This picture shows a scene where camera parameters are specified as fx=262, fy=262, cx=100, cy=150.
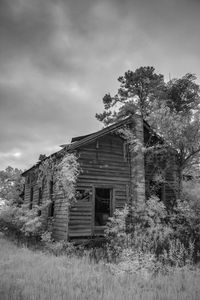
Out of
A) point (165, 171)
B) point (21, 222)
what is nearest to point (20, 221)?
point (21, 222)

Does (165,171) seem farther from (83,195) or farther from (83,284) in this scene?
(83,284)

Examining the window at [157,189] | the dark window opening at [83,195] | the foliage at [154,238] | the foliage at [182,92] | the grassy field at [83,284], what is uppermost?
the foliage at [182,92]

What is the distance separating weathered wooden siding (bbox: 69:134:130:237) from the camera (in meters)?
13.0

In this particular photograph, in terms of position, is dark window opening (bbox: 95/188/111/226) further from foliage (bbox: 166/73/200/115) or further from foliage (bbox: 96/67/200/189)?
foliage (bbox: 166/73/200/115)

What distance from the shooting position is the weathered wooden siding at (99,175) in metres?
13.0

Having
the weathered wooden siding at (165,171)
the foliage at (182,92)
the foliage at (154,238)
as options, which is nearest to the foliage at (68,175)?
the foliage at (154,238)

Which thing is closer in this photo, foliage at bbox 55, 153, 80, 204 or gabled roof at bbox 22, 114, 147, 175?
foliage at bbox 55, 153, 80, 204

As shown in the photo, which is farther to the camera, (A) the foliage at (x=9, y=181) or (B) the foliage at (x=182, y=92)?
(B) the foliage at (x=182, y=92)

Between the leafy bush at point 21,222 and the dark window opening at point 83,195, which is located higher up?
the dark window opening at point 83,195

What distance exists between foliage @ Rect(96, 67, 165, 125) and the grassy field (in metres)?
20.1

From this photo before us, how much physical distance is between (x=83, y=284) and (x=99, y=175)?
25.9 feet

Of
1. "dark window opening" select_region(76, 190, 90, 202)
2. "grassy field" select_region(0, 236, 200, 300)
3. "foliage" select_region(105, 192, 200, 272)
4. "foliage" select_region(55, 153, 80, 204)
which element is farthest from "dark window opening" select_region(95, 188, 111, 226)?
"grassy field" select_region(0, 236, 200, 300)

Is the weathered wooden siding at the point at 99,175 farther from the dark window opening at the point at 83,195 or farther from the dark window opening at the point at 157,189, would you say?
the dark window opening at the point at 157,189

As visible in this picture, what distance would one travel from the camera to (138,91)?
90.4 ft
